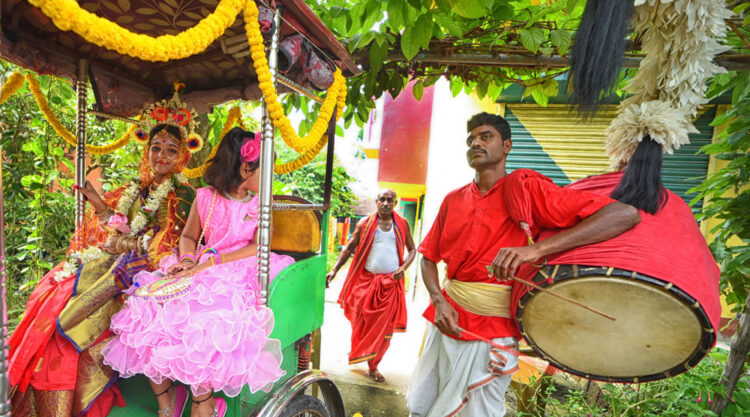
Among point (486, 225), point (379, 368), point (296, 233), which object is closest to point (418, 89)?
point (486, 225)

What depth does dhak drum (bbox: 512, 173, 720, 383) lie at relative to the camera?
4.58 ft

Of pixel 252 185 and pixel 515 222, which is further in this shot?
pixel 252 185

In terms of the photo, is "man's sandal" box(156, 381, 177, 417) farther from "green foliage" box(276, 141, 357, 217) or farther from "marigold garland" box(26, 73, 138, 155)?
"green foliage" box(276, 141, 357, 217)

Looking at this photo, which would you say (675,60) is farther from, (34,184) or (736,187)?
(34,184)

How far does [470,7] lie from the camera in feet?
5.64

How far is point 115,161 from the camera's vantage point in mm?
4180

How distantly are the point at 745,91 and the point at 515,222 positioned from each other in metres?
1.52

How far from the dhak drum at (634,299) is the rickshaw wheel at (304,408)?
1.30 m

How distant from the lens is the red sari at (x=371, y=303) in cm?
395

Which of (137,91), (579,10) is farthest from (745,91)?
(137,91)

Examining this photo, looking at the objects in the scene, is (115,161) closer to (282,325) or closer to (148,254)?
(148,254)

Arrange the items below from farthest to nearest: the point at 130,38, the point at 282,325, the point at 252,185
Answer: the point at 252,185 → the point at 282,325 → the point at 130,38

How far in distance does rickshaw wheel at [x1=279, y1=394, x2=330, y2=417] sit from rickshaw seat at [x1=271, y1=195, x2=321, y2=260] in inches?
36.2

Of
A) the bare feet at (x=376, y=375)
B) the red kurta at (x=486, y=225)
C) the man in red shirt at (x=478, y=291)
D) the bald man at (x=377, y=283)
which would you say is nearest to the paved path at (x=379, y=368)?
the bare feet at (x=376, y=375)
